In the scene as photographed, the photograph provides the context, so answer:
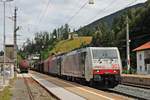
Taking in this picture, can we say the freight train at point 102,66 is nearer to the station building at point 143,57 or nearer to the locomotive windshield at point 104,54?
the locomotive windshield at point 104,54

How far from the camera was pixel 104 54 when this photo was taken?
1319 inches

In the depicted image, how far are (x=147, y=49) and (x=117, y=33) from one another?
22.4 m

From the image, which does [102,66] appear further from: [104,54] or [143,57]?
[143,57]

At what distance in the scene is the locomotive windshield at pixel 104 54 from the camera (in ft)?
109

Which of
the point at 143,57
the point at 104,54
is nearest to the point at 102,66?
the point at 104,54

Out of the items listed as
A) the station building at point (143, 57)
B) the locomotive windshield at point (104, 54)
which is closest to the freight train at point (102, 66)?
the locomotive windshield at point (104, 54)

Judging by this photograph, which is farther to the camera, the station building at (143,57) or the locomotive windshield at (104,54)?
the station building at (143,57)

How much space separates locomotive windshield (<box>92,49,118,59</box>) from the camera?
1310 inches

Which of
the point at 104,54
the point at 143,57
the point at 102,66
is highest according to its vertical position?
the point at 143,57

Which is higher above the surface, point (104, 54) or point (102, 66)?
point (104, 54)

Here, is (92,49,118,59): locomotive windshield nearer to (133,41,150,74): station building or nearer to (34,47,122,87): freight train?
(34,47,122,87): freight train

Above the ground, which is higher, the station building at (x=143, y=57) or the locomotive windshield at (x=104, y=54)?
the station building at (x=143, y=57)

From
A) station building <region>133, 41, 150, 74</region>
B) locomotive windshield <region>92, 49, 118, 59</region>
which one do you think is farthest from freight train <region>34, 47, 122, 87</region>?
station building <region>133, 41, 150, 74</region>

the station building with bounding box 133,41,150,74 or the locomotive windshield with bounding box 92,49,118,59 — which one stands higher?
the station building with bounding box 133,41,150,74
